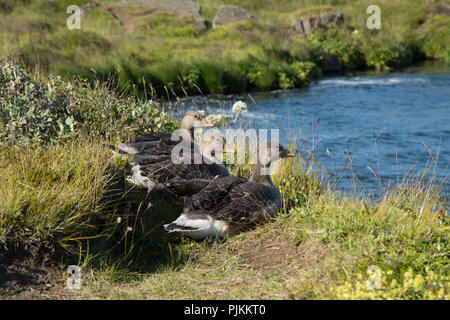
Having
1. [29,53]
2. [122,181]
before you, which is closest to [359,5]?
[29,53]

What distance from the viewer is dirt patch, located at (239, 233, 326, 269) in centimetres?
528

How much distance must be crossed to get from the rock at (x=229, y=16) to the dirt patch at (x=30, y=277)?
109ft

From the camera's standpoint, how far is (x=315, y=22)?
3653 cm

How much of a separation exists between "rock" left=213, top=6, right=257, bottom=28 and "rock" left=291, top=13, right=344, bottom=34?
3.45 meters

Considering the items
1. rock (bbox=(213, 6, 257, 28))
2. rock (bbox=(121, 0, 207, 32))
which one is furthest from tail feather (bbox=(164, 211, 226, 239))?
rock (bbox=(121, 0, 207, 32))

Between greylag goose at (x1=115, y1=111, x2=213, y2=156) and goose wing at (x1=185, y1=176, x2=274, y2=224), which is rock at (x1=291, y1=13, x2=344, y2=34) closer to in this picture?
greylag goose at (x1=115, y1=111, x2=213, y2=156)

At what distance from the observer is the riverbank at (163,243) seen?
15.1 feet

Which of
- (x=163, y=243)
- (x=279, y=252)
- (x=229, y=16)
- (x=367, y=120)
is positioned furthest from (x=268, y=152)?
(x=229, y=16)

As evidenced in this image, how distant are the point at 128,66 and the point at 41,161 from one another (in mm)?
14519

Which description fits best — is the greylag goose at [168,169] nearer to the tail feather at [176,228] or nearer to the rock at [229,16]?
the tail feather at [176,228]

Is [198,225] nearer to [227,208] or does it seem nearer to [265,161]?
[227,208]

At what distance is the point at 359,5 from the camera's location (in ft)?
154

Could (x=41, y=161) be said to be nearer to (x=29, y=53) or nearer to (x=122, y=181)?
(x=122, y=181)

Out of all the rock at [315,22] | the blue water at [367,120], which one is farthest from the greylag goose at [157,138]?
the rock at [315,22]
